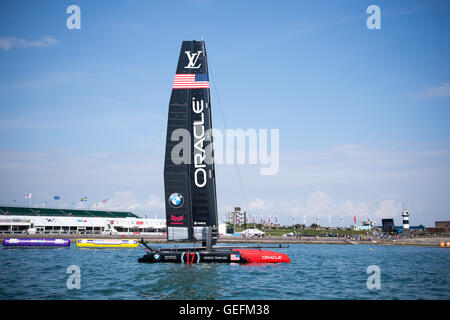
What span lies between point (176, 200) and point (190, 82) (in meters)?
11.0

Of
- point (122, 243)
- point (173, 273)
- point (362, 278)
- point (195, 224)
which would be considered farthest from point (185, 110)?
point (122, 243)

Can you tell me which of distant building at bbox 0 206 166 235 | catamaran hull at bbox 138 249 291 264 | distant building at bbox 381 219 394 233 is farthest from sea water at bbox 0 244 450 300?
distant building at bbox 381 219 394 233

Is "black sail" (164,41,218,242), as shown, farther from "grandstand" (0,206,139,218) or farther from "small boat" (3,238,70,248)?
"grandstand" (0,206,139,218)

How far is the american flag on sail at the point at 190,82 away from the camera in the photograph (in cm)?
3375

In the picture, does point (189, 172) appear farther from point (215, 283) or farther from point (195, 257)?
point (215, 283)

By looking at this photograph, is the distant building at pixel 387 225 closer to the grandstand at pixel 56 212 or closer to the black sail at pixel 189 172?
the grandstand at pixel 56 212

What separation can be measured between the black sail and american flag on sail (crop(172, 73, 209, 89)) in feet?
2.26

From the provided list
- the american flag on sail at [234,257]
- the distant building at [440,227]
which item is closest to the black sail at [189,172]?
the american flag on sail at [234,257]

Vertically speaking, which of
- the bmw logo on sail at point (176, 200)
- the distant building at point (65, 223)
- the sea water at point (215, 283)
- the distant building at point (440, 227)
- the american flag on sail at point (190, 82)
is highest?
the american flag on sail at point (190, 82)

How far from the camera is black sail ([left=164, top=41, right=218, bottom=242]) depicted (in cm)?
3297

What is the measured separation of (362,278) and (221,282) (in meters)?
11.4

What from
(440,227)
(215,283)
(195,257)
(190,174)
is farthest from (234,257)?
(440,227)

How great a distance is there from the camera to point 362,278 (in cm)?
2739

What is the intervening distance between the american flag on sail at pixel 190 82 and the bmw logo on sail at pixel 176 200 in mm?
9963
